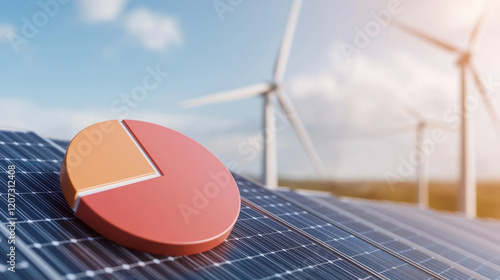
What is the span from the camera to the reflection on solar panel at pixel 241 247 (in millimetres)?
6215

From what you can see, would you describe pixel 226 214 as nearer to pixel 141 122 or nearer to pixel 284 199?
pixel 141 122

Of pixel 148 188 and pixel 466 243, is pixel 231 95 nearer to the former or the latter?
pixel 466 243

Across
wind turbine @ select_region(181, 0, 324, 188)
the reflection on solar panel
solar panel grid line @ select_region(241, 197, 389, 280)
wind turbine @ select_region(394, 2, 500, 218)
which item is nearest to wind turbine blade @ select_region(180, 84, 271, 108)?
wind turbine @ select_region(181, 0, 324, 188)

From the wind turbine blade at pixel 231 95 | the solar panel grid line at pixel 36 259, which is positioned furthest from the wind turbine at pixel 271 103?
the solar panel grid line at pixel 36 259

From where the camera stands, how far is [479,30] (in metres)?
30.3

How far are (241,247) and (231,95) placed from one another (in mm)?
19025

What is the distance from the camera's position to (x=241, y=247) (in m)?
8.09

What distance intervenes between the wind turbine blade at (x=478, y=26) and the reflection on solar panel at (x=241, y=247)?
20.7m

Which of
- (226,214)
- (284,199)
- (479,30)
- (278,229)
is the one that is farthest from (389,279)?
(479,30)

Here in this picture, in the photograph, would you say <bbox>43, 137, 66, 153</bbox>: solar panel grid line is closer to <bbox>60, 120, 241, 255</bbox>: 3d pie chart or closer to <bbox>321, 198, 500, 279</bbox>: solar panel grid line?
<bbox>60, 120, 241, 255</bbox>: 3d pie chart

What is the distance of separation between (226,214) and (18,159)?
425cm

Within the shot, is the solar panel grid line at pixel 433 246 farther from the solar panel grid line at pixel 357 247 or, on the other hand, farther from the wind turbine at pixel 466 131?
the wind turbine at pixel 466 131

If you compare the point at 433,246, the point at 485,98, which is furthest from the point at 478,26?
the point at 433,246

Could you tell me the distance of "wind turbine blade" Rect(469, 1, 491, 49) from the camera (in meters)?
29.2
